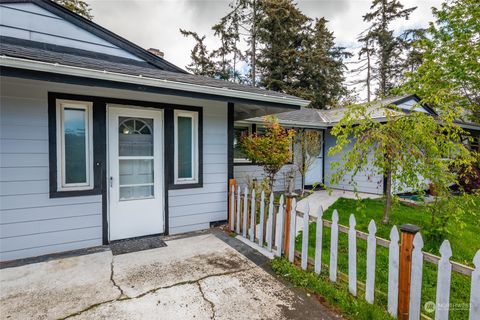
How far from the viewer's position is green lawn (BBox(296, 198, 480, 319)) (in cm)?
266

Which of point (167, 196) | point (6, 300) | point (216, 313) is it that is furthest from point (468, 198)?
point (6, 300)

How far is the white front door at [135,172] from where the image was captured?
385 cm

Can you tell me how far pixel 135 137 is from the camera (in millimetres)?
4035

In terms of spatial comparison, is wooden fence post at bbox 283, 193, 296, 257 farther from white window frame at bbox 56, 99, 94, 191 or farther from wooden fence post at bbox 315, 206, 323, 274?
white window frame at bbox 56, 99, 94, 191

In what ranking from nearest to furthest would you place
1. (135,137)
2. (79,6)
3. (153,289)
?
(153,289), (135,137), (79,6)

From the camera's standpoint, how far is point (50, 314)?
7.11 feet

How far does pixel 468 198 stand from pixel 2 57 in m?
5.58

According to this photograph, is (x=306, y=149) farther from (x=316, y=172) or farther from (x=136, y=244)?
(x=136, y=244)

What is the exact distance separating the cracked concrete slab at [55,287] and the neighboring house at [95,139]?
0.53m

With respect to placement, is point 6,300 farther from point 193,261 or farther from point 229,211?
point 229,211

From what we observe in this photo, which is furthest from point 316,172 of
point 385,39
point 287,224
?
point 385,39

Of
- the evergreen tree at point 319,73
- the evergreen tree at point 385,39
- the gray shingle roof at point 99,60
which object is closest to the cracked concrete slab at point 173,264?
the gray shingle roof at point 99,60

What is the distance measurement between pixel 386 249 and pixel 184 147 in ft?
12.2

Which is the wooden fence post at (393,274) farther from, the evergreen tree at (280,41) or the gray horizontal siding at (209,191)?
the evergreen tree at (280,41)
